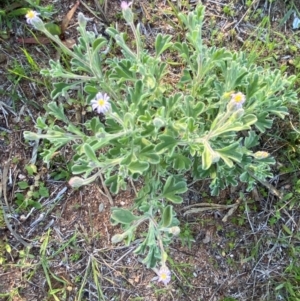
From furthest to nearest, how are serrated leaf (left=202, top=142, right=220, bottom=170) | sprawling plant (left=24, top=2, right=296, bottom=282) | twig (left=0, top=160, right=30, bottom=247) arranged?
1. twig (left=0, top=160, right=30, bottom=247)
2. sprawling plant (left=24, top=2, right=296, bottom=282)
3. serrated leaf (left=202, top=142, right=220, bottom=170)

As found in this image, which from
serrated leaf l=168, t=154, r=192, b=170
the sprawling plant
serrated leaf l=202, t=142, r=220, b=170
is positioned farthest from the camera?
serrated leaf l=168, t=154, r=192, b=170

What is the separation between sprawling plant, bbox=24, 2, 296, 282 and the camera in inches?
82.2

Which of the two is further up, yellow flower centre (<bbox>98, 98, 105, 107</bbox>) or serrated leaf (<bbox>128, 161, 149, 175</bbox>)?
yellow flower centre (<bbox>98, 98, 105, 107</bbox>)

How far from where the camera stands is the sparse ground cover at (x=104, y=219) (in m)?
2.78

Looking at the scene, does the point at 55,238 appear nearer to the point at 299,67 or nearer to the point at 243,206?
the point at 243,206

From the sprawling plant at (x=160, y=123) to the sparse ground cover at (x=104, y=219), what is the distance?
30 centimetres

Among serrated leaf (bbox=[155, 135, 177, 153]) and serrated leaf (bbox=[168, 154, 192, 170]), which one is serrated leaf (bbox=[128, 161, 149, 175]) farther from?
serrated leaf (bbox=[168, 154, 192, 170])

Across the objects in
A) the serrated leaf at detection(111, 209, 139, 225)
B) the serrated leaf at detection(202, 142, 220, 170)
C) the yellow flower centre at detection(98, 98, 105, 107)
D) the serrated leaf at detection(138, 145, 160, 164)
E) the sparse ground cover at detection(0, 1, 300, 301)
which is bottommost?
the sparse ground cover at detection(0, 1, 300, 301)

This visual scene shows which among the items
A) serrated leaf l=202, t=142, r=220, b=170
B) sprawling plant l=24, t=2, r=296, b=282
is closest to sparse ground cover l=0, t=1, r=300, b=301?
sprawling plant l=24, t=2, r=296, b=282

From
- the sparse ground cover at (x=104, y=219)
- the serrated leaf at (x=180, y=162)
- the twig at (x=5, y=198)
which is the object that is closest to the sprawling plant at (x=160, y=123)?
the serrated leaf at (x=180, y=162)

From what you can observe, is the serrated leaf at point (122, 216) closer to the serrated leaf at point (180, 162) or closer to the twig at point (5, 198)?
the serrated leaf at point (180, 162)

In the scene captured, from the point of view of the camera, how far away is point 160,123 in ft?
6.40

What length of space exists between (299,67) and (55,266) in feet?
5.24

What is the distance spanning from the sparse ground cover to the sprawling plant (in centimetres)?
30
